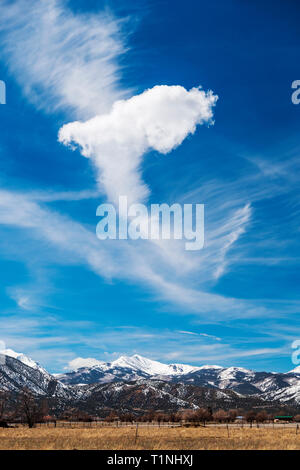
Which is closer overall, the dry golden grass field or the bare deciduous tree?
the dry golden grass field

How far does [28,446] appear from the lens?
32469 mm

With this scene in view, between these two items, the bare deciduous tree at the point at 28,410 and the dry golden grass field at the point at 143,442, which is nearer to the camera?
the dry golden grass field at the point at 143,442

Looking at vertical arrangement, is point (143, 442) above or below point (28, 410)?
above

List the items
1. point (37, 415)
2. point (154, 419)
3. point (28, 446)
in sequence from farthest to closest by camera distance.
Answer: point (154, 419) < point (37, 415) < point (28, 446)

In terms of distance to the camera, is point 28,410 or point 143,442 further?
point 28,410
